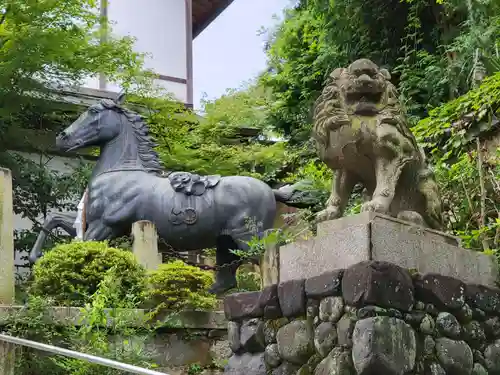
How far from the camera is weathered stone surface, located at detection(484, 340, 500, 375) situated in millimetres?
4785

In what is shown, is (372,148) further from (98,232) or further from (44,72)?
(44,72)

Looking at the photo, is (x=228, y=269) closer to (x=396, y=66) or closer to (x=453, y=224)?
(x=453, y=224)

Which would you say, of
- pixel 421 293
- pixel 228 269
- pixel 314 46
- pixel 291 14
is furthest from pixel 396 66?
pixel 421 293

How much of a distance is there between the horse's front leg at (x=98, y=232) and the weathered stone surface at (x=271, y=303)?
486cm

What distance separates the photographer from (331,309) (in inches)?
177

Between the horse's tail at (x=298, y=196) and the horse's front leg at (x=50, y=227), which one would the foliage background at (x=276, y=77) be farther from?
the horse's front leg at (x=50, y=227)

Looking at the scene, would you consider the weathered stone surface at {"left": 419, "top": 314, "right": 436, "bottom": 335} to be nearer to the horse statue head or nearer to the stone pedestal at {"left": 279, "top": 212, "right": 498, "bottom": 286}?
the stone pedestal at {"left": 279, "top": 212, "right": 498, "bottom": 286}

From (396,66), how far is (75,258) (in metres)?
8.95

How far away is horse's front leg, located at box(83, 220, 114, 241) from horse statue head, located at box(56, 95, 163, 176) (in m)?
0.84

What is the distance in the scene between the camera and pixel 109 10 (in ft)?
55.3

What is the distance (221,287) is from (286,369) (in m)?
4.81

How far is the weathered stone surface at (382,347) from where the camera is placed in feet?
13.5

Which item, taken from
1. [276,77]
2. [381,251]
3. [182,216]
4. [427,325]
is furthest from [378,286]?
[276,77]

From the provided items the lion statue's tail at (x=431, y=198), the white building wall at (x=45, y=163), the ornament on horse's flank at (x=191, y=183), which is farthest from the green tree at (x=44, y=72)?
the lion statue's tail at (x=431, y=198)
